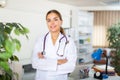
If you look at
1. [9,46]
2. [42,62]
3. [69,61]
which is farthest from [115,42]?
[9,46]

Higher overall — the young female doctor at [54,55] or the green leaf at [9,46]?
the green leaf at [9,46]

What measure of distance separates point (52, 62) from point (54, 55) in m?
0.09

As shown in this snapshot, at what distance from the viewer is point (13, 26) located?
3.23 ft

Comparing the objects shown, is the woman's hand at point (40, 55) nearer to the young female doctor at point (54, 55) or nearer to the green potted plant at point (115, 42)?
the young female doctor at point (54, 55)

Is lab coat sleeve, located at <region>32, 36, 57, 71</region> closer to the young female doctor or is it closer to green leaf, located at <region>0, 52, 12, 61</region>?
the young female doctor

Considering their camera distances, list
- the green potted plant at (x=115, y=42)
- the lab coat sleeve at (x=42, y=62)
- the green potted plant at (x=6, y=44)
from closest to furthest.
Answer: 1. the green potted plant at (x=6, y=44)
2. the lab coat sleeve at (x=42, y=62)
3. the green potted plant at (x=115, y=42)

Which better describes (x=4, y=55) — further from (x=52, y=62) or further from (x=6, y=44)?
(x=52, y=62)

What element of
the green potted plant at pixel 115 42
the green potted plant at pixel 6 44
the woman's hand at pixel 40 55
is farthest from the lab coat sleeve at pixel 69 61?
the green potted plant at pixel 115 42

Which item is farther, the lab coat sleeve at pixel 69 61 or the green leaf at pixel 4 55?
the lab coat sleeve at pixel 69 61

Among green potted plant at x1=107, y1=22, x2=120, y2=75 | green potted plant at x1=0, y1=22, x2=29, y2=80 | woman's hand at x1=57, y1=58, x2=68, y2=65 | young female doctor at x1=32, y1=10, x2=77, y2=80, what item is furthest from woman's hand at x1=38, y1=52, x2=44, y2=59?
green potted plant at x1=107, y1=22, x2=120, y2=75

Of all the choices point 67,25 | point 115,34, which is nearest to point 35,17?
point 67,25

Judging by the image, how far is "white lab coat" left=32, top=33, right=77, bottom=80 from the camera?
1787 mm

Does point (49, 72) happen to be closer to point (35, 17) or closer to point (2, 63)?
point (2, 63)

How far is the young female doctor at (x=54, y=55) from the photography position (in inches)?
70.6
